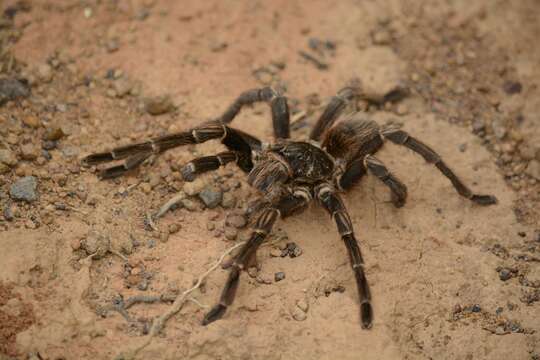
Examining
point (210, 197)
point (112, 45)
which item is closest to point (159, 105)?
point (112, 45)

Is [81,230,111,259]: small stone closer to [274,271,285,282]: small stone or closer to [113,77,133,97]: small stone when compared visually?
[274,271,285,282]: small stone

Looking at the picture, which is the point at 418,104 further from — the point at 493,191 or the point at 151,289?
the point at 151,289

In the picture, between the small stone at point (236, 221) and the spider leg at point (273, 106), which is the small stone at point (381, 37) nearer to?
the spider leg at point (273, 106)

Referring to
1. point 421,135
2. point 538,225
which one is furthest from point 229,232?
point 538,225

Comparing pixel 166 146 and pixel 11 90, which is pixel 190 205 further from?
pixel 11 90


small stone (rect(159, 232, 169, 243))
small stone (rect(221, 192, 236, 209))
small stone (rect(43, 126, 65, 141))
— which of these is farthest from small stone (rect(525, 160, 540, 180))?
small stone (rect(43, 126, 65, 141))
